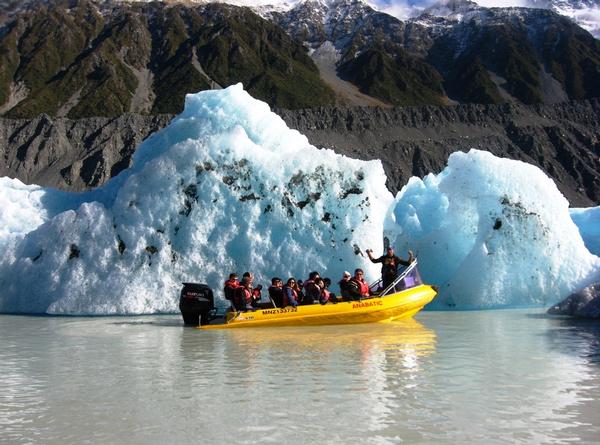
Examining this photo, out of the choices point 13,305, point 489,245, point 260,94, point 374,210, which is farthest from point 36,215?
point 260,94

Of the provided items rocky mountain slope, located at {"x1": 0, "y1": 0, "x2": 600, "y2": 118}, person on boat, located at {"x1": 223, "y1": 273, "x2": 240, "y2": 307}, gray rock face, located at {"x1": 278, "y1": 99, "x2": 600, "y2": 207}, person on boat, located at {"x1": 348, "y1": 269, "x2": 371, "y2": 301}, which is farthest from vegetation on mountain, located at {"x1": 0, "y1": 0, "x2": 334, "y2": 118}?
person on boat, located at {"x1": 348, "y1": 269, "x2": 371, "y2": 301}

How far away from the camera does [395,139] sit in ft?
406

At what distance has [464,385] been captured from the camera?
31.7 ft

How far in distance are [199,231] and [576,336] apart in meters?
11.6

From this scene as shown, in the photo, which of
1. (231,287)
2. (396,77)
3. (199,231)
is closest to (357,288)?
(231,287)

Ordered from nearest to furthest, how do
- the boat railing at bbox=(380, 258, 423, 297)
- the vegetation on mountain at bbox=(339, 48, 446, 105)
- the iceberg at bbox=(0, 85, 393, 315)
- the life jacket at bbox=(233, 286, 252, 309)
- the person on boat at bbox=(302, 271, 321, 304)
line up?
1. the life jacket at bbox=(233, 286, 252, 309)
2. the person on boat at bbox=(302, 271, 321, 304)
3. the boat railing at bbox=(380, 258, 423, 297)
4. the iceberg at bbox=(0, 85, 393, 315)
5. the vegetation on mountain at bbox=(339, 48, 446, 105)

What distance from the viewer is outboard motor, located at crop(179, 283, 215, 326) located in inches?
718

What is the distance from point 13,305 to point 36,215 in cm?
589

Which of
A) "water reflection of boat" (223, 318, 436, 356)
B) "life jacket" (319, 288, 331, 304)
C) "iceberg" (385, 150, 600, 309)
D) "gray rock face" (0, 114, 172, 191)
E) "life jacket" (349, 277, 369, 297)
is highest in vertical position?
"gray rock face" (0, 114, 172, 191)

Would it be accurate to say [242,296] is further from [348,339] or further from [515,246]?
[515,246]

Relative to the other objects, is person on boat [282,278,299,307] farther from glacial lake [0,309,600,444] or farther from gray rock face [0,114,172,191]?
gray rock face [0,114,172,191]

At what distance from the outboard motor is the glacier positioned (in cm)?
352

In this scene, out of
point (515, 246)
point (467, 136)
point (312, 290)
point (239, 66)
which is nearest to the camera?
point (312, 290)

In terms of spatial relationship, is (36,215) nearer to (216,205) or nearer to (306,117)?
(216,205)
